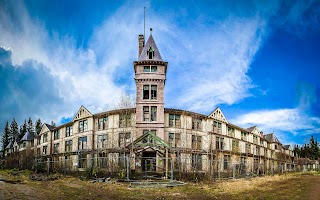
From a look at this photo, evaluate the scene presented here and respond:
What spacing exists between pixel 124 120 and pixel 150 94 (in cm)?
584

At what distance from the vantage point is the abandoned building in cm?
3398

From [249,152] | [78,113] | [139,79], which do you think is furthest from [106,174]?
[249,152]

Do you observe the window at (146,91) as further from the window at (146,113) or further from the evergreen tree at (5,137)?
the evergreen tree at (5,137)

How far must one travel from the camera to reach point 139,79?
38.4 meters

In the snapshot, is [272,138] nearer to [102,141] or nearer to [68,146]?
[102,141]

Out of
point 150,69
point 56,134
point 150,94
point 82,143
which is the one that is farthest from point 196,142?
point 56,134

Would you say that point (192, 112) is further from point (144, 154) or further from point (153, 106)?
point (144, 154)

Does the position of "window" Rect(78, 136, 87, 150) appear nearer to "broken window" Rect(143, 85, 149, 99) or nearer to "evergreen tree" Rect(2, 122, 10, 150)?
"broken window" Rect(143, 85, 149, 99)

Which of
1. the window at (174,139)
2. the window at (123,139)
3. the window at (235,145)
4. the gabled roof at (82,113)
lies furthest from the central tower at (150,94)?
the window at (235,145)

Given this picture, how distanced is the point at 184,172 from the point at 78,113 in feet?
88.4

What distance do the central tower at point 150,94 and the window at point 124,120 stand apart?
287 cm

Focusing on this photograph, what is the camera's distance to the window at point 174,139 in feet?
131

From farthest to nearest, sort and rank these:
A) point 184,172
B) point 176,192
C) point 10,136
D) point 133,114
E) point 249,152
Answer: point 10,136, point 249,152, point 133,114, point 184,172, point 176,192

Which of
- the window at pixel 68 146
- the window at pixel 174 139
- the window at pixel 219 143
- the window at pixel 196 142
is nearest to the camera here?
the window at pixel 174 139
